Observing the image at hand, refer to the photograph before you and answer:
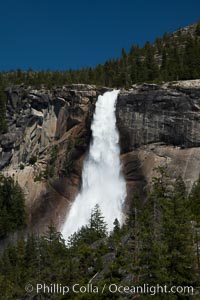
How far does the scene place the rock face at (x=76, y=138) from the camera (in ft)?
227

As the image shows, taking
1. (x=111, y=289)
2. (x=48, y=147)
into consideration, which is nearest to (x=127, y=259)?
(x=111, y=289)

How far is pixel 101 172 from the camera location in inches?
3086

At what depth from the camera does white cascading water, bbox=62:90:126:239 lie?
75688 millimetres

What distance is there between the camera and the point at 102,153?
78.4m

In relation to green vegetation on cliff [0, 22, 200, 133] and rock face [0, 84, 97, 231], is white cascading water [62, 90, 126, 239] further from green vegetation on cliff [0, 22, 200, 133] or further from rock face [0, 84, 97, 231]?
green vegetation on cliff [0, 22, 200, 133]

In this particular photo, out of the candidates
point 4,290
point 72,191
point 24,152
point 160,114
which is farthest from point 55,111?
point 4,290

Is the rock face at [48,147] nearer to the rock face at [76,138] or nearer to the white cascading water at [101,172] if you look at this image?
the rock face at [76,138]

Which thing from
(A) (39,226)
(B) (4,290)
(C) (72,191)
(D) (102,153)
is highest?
(D) (102,153)

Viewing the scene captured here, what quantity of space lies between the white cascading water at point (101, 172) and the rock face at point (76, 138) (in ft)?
4.09

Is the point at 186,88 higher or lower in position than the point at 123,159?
higher

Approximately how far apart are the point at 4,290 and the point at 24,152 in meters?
46.7

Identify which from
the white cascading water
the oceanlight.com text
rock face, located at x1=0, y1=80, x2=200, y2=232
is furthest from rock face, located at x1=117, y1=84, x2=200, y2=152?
the oceanlight.com text

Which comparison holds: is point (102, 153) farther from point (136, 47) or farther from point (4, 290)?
point (136, 47)

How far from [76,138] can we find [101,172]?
689 cm
